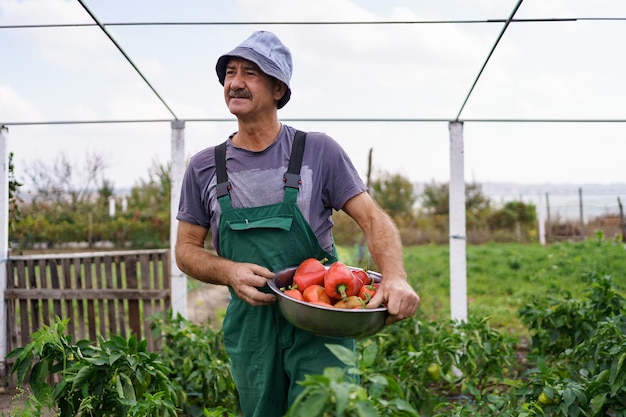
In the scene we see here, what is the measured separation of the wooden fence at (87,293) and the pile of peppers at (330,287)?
2.89 metres

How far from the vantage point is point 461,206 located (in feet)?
14.4

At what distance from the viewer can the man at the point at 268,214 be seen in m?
2.10

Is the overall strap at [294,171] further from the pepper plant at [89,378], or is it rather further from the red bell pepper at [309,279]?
the pepper plant at [89,378]

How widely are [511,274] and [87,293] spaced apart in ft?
21.4

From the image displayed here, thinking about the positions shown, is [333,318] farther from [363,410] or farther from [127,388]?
[127,388]

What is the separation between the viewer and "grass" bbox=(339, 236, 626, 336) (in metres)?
7.36

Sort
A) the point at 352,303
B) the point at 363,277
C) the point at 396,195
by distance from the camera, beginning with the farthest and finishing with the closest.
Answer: the point at 396,195 → the point at 363,277 → the point at 352,303

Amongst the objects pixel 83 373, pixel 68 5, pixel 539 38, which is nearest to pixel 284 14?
pixel 68 5

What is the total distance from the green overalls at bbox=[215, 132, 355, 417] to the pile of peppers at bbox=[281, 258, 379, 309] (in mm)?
169

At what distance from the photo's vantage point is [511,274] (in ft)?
31.0

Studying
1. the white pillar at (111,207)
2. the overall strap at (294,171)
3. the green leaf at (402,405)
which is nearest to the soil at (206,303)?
the overall strap at (294,171)

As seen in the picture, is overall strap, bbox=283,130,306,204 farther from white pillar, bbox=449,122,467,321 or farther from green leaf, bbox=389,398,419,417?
white pillar, bbox=449,122,467,321

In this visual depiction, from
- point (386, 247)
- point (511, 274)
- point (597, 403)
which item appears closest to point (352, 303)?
point (386, 247)

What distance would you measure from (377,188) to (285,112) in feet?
35.1
